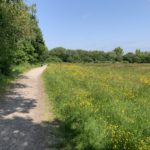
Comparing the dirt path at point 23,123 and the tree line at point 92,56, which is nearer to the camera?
the dirt path at point 23,123

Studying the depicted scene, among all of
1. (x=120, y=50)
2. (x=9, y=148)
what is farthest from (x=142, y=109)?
(x=120, y=50)

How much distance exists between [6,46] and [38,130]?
1238cm

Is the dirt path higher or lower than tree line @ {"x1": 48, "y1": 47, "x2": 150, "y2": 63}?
higher

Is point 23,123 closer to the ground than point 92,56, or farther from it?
farther from it

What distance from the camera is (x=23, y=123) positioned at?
36.3 feet

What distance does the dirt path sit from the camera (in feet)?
28.6

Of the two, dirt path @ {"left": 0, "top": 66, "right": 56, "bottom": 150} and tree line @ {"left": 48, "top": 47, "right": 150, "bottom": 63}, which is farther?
tree line @ {"left": 48, "top": 47, "right": 150, "bottom": 63}

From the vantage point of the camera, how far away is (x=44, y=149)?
8.40m

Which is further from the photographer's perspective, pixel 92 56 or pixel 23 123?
pixel 92 56

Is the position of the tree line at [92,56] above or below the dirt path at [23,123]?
below

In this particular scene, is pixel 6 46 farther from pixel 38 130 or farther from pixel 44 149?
pixel 44 149

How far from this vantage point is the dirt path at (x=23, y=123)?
8.72 metres

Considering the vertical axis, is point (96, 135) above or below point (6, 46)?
below

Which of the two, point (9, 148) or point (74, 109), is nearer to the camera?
point (9, 148)
